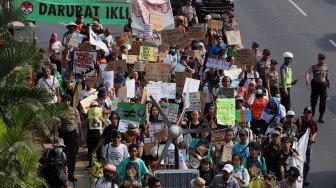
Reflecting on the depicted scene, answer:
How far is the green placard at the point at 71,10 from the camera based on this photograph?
29.3 meters

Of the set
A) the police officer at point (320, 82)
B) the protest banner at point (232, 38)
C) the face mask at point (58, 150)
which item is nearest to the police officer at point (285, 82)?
the police officer at point (320, 82)

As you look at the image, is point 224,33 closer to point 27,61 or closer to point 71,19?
point 71,19

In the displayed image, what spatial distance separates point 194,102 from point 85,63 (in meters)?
3.31

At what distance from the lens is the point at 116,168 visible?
20.7 metres

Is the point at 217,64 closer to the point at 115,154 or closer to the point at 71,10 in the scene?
the point at 71,10

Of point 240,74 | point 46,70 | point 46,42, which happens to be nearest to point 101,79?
point 46,70

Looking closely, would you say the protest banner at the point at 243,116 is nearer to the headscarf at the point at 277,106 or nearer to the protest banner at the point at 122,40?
the headscarf at the point at 277,106

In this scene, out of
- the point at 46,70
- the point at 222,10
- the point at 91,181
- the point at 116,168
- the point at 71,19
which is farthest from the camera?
the point at 222,10

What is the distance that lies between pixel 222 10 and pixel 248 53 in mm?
11401

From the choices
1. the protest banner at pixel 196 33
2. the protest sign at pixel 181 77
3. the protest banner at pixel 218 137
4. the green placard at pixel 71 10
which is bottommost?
the protest banner at pixel 218 137

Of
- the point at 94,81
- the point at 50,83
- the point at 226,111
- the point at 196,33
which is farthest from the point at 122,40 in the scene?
the point at 226,111

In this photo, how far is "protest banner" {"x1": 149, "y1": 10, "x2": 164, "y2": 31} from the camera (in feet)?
98.8

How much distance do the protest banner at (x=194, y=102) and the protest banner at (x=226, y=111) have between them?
452 millimetres

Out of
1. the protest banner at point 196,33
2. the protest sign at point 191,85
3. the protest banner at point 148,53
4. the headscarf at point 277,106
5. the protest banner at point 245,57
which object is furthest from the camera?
the protest banner at point 196,33
